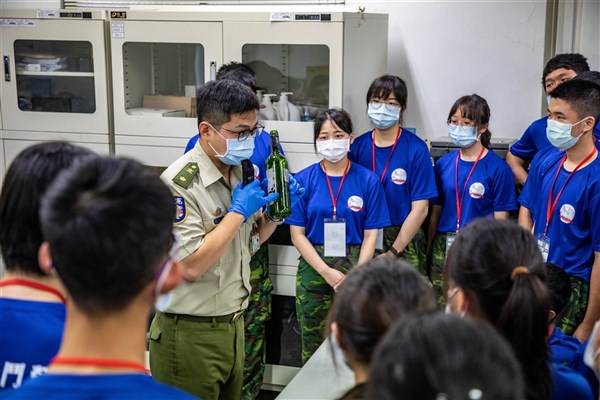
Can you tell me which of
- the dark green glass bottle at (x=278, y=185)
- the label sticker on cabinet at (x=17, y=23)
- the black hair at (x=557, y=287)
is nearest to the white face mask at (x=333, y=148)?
the dark green glass bottle at (x=278, y=185)

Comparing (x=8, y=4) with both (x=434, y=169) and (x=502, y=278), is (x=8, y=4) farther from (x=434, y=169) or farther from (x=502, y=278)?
(x=502, y=278)

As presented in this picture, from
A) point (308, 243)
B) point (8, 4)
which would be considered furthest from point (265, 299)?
point (8, 4)

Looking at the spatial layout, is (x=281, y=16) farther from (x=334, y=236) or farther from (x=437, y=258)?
(x=437, y=258)

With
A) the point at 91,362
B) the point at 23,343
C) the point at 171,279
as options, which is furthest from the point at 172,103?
the point at 91,362

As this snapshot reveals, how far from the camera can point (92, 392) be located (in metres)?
0.93

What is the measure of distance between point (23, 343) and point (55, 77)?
100 inches

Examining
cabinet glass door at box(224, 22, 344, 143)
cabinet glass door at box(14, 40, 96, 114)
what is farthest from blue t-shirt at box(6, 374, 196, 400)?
cabinet glass door at box(14, 40, 96, 114)

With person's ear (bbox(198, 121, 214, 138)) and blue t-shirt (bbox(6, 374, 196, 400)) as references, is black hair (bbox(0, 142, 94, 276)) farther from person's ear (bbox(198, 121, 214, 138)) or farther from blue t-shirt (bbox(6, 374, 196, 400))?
person's ear (bbox(198, 121, 214, 138))

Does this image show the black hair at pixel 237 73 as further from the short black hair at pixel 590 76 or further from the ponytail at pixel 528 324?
the ponytail at pixel 528 324

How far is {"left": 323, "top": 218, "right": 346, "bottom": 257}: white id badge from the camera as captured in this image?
9.39 ft

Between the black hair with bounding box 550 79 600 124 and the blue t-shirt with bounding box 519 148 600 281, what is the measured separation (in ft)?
0.63

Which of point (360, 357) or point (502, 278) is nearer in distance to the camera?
point (360, 357)

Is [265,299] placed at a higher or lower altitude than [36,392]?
lower

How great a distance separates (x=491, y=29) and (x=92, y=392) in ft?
10.6
